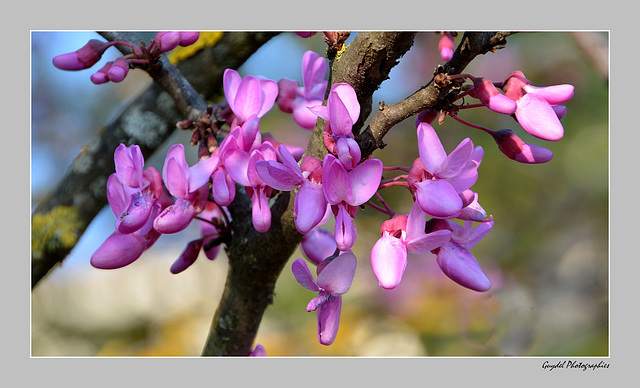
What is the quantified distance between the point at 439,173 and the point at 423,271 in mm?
1119

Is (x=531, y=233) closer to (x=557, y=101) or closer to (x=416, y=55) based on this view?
(x=416, y=55)

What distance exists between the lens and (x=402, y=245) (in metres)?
0.53

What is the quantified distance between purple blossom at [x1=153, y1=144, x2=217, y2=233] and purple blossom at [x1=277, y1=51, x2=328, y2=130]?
168 mm

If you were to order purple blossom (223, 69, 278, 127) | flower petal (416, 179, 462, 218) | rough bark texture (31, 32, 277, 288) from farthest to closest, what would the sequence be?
rough bark texture (31, 32, 277, 288)
purple blossom (223, 69, 278, 127)
flower petal (416, 179, 462, 218)

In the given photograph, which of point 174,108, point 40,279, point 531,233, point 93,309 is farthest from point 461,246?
point 93,309

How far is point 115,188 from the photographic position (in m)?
0.61

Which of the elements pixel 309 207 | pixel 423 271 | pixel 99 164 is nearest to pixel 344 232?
pixel 309 207

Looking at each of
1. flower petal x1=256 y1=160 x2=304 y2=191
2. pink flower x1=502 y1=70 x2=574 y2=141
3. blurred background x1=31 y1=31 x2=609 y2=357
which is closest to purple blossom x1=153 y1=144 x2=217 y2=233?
flower petal x1=256 y1=160 x2=304 y2=191

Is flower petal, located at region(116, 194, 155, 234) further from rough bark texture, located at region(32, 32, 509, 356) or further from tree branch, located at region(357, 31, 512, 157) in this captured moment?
tree branch, located at region(357, 31, 512, 157)

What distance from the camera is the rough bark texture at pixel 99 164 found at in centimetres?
98

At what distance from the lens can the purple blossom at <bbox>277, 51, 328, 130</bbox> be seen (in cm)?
72

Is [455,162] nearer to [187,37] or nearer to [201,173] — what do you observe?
[201,173]

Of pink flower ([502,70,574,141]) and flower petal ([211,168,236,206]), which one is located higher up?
flower petal ([211,168,236,206])

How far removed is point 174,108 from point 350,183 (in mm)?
575
